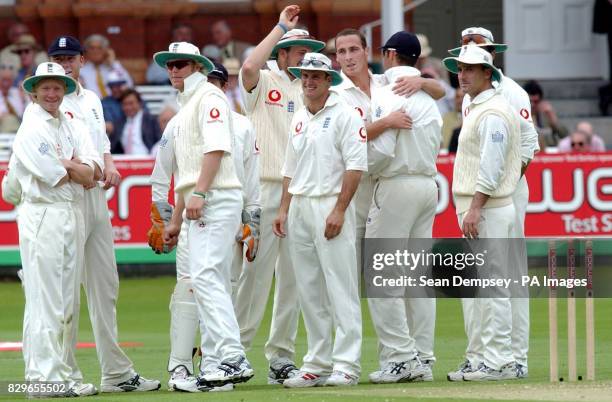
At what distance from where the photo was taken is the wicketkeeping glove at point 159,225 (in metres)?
10.8

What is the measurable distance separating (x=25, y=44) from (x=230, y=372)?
14.4 meters

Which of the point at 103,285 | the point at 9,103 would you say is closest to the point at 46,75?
the point at 103,285

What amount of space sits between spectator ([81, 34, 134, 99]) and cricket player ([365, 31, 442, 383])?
1154cm

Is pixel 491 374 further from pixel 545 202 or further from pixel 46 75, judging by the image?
pixel 545 202

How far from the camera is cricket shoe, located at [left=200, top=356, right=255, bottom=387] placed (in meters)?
10.4

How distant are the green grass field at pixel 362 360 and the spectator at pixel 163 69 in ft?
15.9

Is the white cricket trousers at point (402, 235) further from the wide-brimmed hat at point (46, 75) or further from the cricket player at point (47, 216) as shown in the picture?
the wide-brimmed hat at point (46, 75)

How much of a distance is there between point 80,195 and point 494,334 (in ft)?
9.50

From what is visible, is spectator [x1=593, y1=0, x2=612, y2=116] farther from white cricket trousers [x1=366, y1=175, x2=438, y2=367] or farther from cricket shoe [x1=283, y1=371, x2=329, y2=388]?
cricket shoe [x1=283, y1=371, x2=329, y2=388]

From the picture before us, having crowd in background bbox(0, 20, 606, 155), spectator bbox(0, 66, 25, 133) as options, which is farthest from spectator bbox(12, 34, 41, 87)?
spectator bbox(0, 66, 25, 133)

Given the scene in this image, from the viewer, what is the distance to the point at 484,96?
1122 cm

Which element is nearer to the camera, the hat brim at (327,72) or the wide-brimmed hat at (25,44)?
the hat brim at (327,72)

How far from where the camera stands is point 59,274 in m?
10.3

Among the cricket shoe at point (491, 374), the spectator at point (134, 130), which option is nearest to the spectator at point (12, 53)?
the spectator at point (134, 130)
